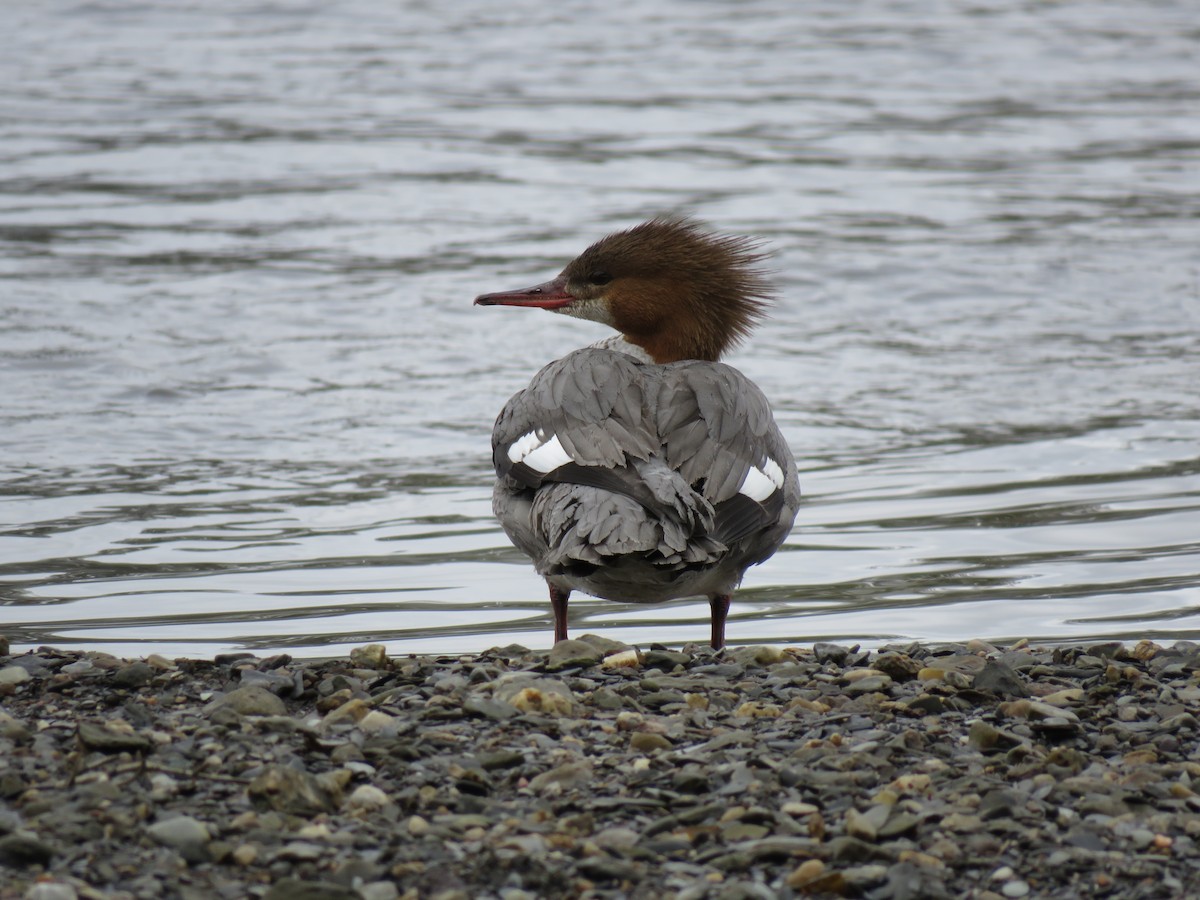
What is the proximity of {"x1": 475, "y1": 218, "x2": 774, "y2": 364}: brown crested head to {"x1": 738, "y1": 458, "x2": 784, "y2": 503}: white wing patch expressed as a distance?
44.7 inches

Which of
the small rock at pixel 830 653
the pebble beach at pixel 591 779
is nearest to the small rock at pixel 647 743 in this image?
the pebble beach at pixel 591 779

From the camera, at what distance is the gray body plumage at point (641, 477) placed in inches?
210

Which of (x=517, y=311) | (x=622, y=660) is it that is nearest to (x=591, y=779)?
(x=622, y=660)

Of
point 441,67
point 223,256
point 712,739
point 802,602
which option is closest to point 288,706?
point 712,739

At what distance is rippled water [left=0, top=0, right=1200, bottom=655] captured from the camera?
732 centimetres

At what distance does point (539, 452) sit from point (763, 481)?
783mm

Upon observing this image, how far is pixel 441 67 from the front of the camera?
23453mm

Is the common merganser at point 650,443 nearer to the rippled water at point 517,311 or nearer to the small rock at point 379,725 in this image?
the rippled water at point 517,311

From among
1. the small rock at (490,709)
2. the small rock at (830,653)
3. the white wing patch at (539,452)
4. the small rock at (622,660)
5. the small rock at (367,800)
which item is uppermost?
the white wing patch at (539,452)

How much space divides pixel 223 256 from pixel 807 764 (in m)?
10.8

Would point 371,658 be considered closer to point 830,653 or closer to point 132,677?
point 132,677

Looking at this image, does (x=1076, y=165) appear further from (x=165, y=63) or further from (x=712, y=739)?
(x=712, y=739)

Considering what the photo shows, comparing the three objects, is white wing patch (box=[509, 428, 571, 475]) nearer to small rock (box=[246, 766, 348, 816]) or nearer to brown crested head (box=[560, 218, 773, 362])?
brown crested head (box=[560, 218, 773, 362])

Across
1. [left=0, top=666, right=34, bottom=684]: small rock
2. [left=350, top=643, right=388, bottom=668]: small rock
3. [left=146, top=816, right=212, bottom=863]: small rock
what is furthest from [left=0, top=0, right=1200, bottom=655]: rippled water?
[left=146, top=816, right=212, bottom=863]: small rock
